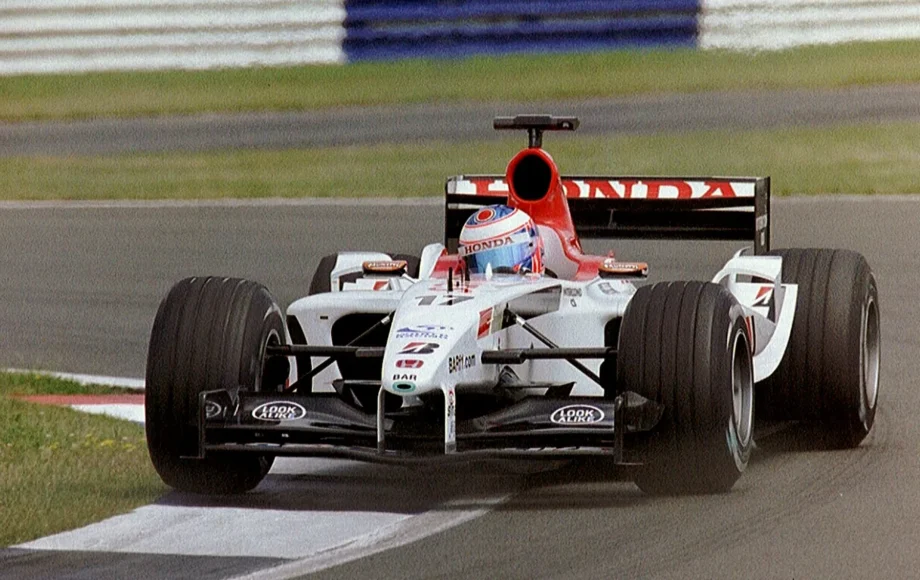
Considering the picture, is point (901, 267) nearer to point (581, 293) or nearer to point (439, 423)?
point (581, 293)

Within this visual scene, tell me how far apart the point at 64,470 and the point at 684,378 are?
2541mm

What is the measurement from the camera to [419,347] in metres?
6.96

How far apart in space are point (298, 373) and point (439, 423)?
1.06 meters

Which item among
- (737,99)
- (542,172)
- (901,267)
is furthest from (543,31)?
(542,172)

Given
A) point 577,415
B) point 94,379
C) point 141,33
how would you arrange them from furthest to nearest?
1. point 141,33
2. point 94,379
3. point 577,415

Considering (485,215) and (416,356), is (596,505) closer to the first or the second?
(416,356)

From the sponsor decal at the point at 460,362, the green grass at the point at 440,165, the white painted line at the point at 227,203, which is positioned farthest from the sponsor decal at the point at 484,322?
the green grass at the point at 440,165

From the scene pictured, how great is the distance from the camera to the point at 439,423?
7.06 meters

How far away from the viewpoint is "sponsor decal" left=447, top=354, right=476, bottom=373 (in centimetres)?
696

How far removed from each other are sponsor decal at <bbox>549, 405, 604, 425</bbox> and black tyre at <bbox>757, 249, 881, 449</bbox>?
1.77 m

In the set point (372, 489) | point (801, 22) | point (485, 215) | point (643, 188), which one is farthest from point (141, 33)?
point (372, 489)

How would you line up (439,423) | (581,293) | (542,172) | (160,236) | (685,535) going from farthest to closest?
(160,236)
(542,172)
(581,293)
(439,423)
(685,535)

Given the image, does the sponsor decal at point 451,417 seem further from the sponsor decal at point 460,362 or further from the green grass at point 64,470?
the green grass at point 64,470

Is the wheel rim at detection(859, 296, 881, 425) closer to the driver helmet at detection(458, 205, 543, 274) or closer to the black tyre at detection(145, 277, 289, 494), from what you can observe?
the driver helmet at detection(458, 205, 543, 274)
